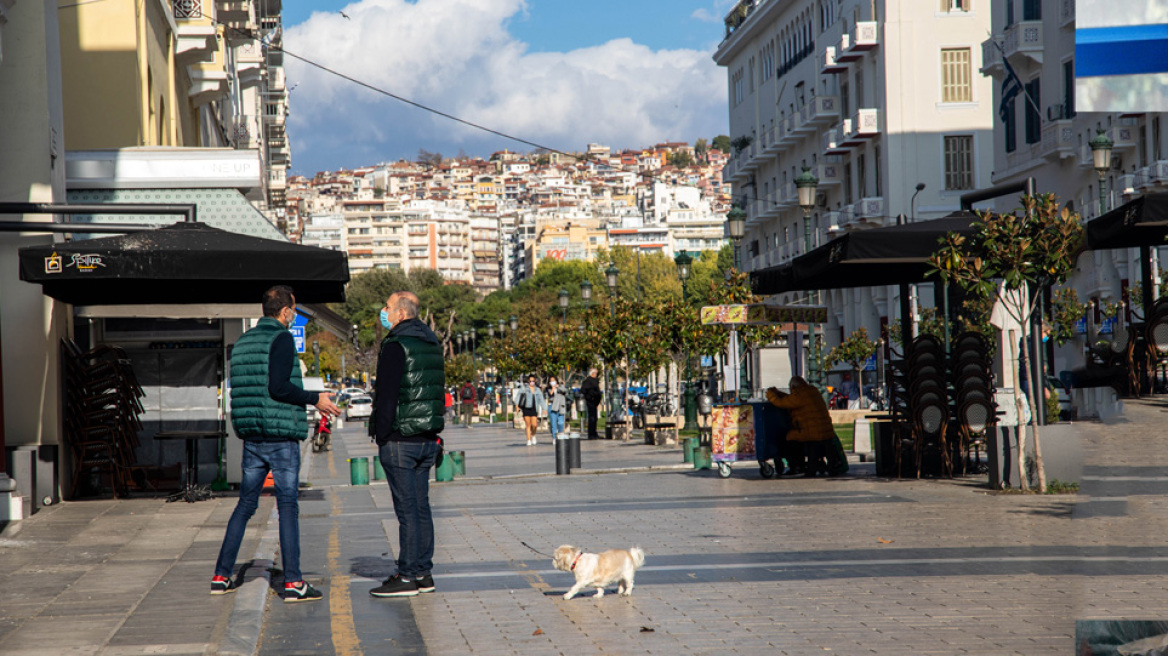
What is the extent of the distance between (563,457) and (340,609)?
14.2 m

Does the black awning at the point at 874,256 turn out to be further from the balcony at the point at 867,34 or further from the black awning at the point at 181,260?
the balcony at the point at 867,34

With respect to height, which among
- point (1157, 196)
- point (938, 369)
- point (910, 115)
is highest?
point (910, 115)

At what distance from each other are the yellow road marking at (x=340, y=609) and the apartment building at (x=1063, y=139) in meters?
32.3

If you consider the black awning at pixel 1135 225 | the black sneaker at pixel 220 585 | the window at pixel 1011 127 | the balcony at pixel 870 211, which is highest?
the window at pixel 1011 127

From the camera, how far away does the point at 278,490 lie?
29.6 feet

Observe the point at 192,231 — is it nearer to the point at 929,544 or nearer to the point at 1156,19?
the point at 929,544

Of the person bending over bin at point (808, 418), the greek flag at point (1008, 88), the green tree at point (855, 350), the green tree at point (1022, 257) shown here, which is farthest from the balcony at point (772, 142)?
the green tree at point (1022, 257)

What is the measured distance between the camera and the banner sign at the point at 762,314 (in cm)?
2066

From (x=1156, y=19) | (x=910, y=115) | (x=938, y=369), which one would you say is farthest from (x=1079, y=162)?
(x=1156, y=19)

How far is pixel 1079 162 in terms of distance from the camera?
4372cm

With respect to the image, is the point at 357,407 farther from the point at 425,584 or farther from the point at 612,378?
the point at 425,584

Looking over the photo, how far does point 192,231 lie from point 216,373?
4.19 m

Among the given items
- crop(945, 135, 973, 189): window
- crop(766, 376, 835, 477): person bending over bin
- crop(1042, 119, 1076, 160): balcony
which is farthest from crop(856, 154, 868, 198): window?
crop(766, 376, 835, 477): person bending over bin

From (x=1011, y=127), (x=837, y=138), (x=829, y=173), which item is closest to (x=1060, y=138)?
(x=1011, y=127)
